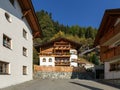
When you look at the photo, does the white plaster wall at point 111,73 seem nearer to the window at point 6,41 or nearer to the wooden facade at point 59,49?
the window at point 6,41

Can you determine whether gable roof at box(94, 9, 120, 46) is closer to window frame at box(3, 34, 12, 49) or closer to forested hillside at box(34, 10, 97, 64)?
window frame at box(3, 34, 12, 49)

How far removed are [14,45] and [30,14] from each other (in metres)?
6.54

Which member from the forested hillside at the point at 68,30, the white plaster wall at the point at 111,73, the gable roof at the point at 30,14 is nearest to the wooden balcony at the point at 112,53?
the white plaster wall at the point at 111,73

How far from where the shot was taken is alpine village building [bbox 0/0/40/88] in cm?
1938

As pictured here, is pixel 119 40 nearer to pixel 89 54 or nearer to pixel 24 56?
pixel 24 56

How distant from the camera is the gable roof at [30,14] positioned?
25.7 metres

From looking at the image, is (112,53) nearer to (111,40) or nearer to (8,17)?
(111,40)

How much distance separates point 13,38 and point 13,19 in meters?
1.63

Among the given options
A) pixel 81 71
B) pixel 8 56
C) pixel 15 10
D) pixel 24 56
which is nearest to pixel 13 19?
pixel 15 10

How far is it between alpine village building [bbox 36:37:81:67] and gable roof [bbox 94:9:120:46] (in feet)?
72.8

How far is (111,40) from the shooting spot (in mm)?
28312

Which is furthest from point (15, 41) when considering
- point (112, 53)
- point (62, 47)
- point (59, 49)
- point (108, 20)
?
point (62, 47)

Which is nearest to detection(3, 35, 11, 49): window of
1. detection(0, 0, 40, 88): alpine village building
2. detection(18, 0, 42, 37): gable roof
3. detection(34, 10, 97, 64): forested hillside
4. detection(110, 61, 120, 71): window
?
detection(0, 0, 40, 88): alpine village building

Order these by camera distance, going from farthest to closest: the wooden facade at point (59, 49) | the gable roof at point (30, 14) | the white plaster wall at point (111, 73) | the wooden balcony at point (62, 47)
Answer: the wooden balcony at point (62, 47) → the wooden facade at point (59, 49) → the white plaster wall at point (111, 73) → the gable roof at point (30, 14)
